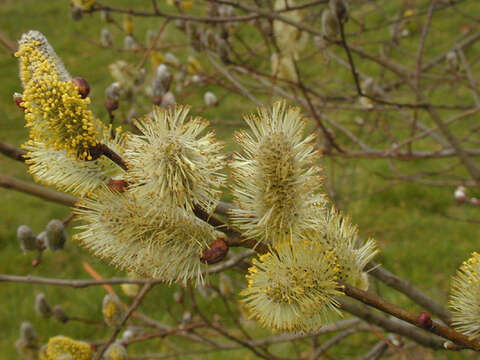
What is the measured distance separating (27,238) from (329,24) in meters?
1.46

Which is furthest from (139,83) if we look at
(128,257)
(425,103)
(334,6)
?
(128,257)

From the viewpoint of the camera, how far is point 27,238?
153 centimetres

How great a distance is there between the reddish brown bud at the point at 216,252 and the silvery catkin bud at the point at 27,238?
32.8 inches

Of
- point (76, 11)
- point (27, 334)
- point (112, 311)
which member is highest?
point (76, 11)

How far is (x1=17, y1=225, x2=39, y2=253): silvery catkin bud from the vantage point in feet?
4.99

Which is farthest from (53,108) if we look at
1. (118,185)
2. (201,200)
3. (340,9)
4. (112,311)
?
(340,9)

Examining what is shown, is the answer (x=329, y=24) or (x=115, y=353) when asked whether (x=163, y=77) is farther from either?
(x=115, y=353)

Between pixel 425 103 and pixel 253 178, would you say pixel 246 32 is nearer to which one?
pixel 425 103

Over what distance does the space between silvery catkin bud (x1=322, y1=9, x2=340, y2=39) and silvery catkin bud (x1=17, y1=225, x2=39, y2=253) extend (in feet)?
4.69

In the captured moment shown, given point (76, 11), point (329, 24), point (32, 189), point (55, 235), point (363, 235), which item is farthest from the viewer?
point (363, 235)

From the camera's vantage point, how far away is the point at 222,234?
105 centimetres

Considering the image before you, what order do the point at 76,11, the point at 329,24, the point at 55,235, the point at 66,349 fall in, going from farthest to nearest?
the point at 76,11, the point at 329,24, the point at 55,235, the point at 66,349

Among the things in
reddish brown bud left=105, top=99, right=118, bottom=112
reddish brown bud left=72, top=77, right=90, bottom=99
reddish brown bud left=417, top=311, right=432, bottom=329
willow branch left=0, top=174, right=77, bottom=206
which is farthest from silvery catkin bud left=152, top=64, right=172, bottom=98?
reddish brown bud left=417, top=311, right=432, bottom=329

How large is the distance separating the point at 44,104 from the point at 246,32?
599 cm
